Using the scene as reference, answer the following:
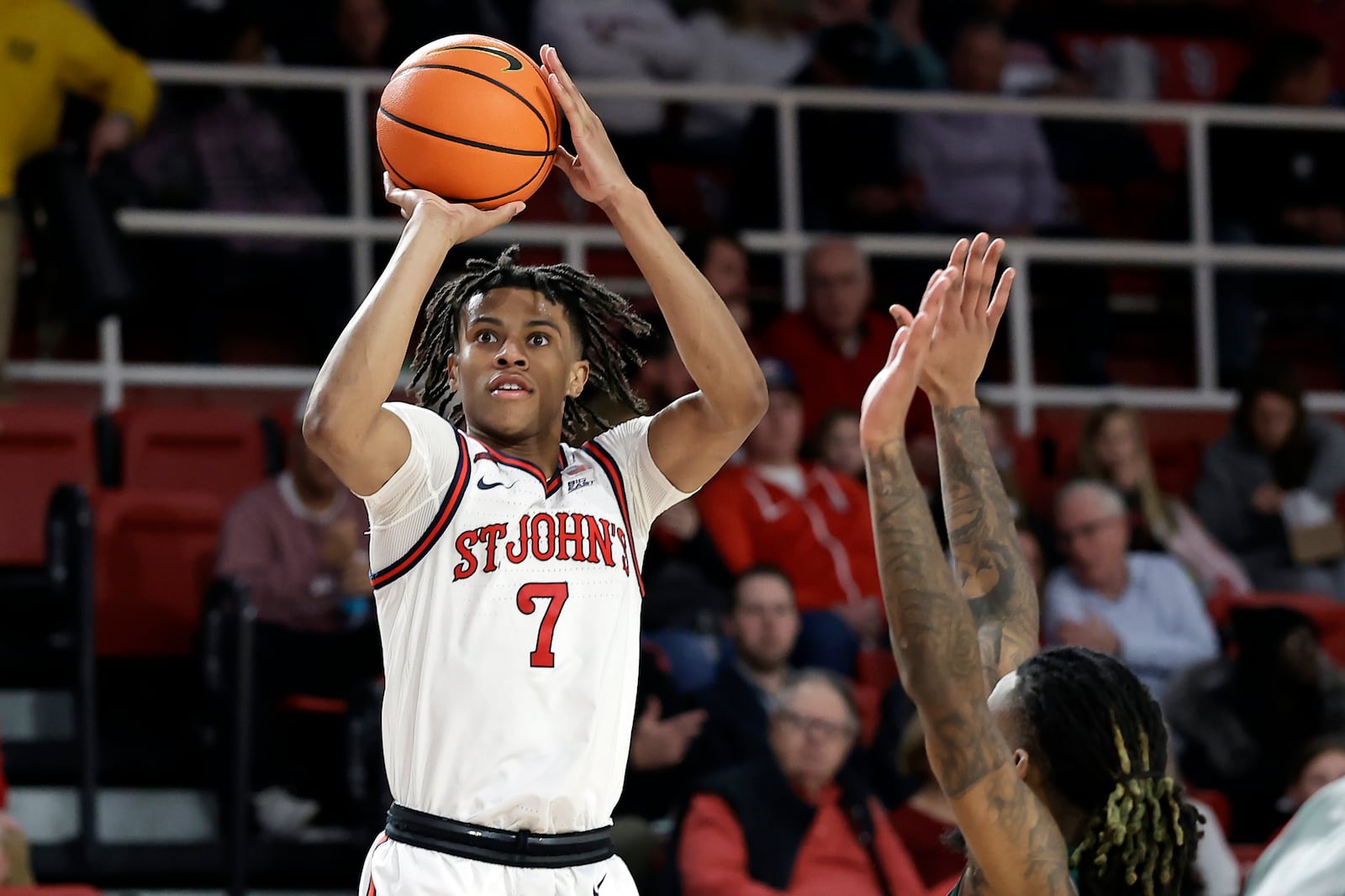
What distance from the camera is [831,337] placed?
808 centimetres

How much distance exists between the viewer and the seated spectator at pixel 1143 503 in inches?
303

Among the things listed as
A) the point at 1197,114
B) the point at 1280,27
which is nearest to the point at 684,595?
the point at 1197,114

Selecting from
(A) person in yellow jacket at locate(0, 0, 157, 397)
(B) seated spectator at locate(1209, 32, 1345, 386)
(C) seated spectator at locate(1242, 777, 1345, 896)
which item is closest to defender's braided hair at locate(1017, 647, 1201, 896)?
(C) seated spectator at locate(1242, 777, 1345, 896)

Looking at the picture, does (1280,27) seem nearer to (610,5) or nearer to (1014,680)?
(610,5)

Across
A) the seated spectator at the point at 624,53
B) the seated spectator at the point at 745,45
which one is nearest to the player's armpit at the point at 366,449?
the seated spectator at the point at 624,53

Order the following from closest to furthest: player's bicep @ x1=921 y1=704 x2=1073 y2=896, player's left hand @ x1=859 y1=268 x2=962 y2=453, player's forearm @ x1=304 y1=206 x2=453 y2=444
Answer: player's bicep @ x1=921 y1=704 x2=1073 y2=896 < player's left hand @ x1=859 y1=268 x2=962 y2=453 < player's forearm @ x1=304 y1=206 x2=453 y2=444

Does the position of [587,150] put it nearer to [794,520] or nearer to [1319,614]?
[794,520]

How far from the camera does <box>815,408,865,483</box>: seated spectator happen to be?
7.57 m

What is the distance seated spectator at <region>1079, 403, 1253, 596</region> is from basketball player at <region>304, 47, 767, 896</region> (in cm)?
423

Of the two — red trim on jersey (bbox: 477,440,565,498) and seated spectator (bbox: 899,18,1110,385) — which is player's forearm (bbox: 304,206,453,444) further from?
seated spectator (bbox: 899,18,1110,385)

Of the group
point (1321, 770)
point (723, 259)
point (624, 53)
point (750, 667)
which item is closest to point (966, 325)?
point (750, 667)

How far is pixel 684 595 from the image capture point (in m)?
6.70

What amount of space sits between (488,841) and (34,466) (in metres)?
4.17

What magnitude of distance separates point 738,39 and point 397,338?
6.29 m
